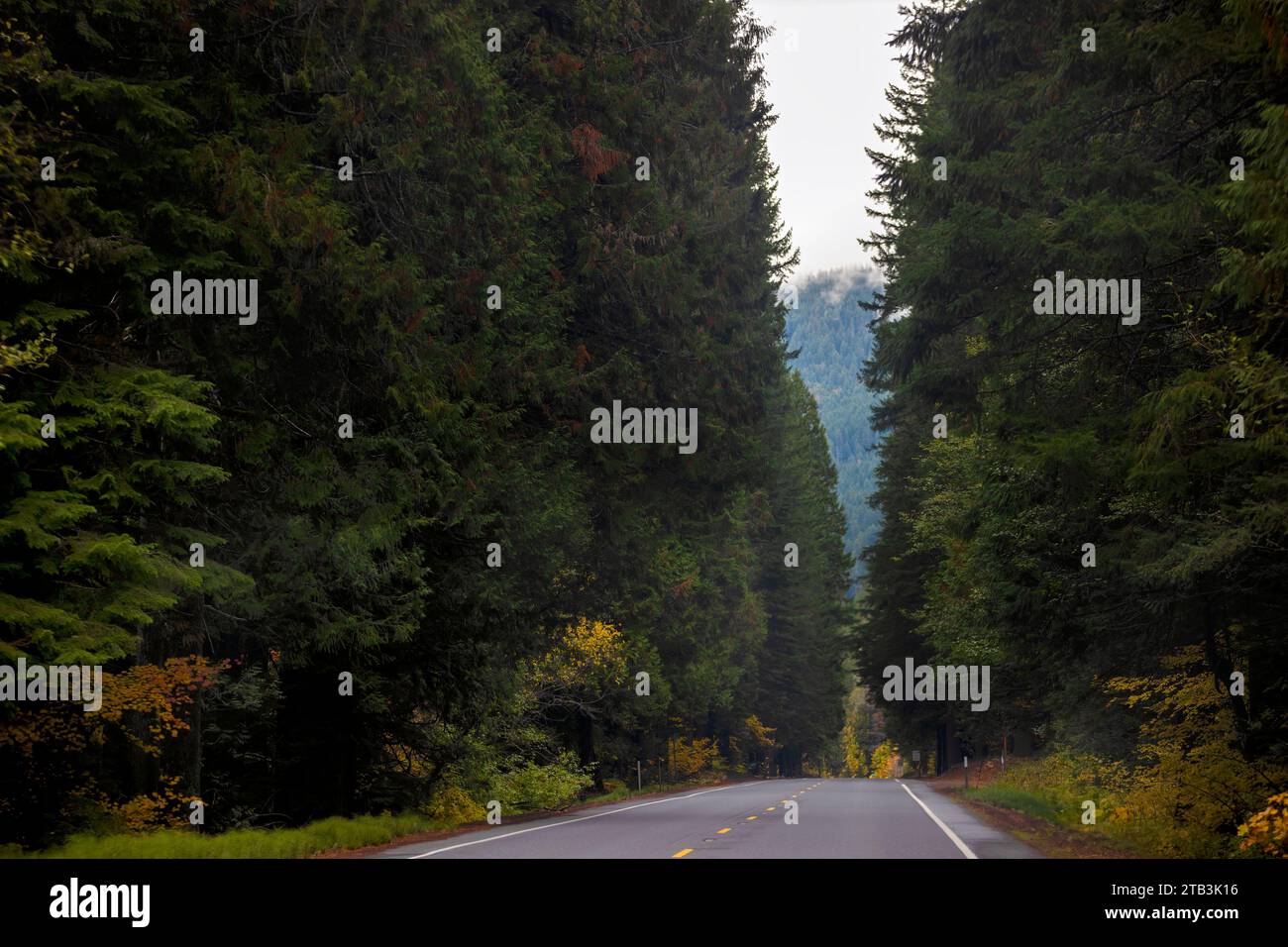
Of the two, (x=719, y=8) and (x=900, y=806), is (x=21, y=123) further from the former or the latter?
(x=900, y=806)

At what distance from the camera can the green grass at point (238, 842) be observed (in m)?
12.5

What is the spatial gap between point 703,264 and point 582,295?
4.56m

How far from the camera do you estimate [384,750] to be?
23000mm

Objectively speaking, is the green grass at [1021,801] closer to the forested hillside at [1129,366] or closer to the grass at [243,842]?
the forested hillside at [1129,366]

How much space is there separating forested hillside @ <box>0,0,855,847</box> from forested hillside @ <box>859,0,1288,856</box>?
19.7 ft

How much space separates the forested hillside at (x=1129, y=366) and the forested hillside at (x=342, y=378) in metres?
5.99

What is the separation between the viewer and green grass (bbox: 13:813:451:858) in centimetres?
1255
